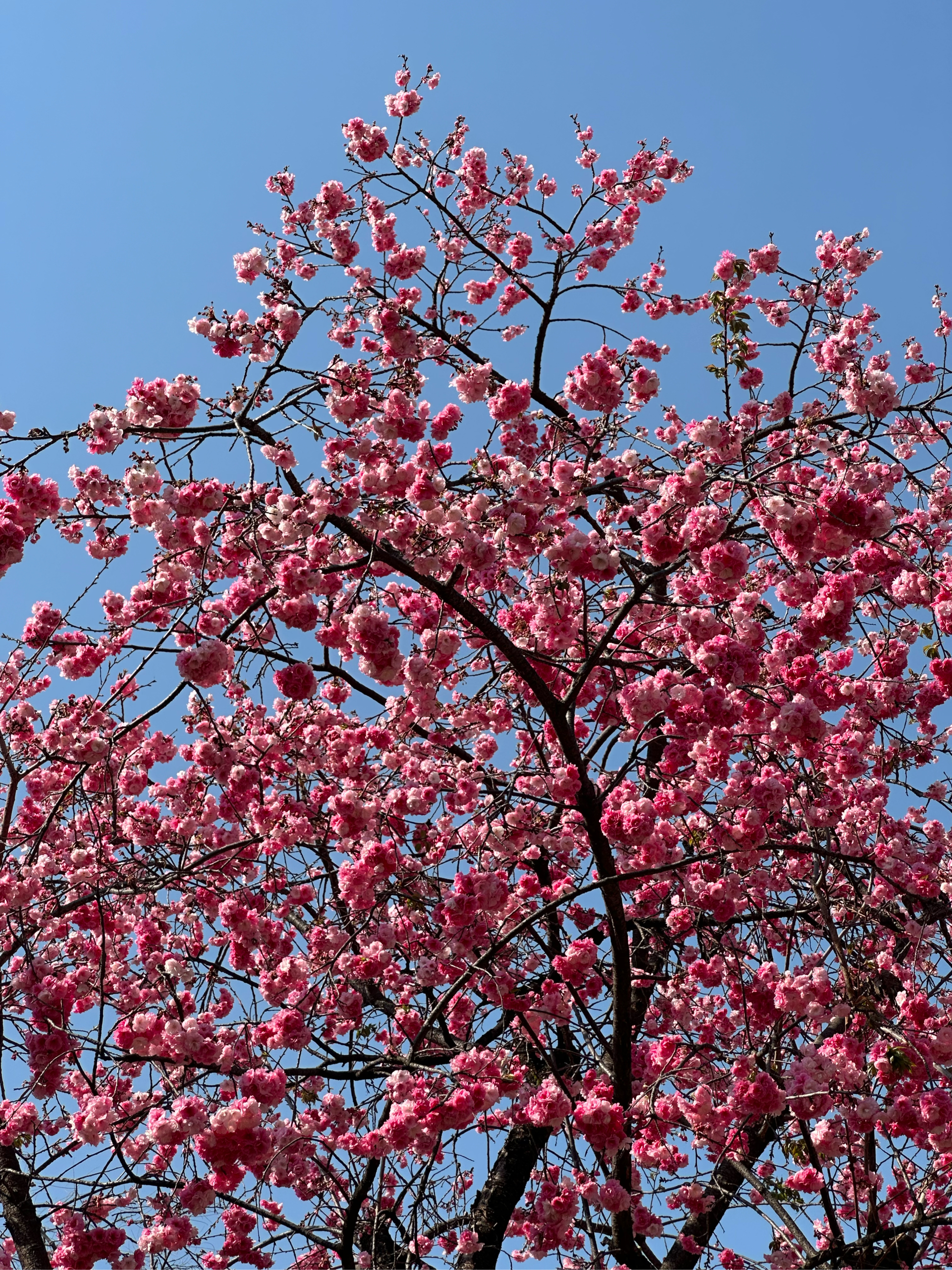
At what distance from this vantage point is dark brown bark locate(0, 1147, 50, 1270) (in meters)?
5.43

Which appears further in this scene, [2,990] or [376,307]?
[376,307]

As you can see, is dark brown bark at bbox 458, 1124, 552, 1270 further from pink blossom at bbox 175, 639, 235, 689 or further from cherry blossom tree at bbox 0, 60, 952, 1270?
pink blossom at bbox 175, 639, 235, 689

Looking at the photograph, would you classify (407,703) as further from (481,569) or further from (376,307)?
(376,307)

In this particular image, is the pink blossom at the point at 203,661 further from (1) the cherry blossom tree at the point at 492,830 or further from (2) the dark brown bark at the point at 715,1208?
(2) the dark brown bark at the point at 715,1208

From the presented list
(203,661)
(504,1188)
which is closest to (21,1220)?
(504,1188)

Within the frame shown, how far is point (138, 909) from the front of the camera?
6270 millimetres

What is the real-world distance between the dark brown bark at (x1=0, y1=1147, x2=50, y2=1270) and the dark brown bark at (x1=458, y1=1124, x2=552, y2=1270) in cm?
233

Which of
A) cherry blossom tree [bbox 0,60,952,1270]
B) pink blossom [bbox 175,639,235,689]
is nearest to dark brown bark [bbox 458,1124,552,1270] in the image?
cherry blossom tree [bbox 0,60,952,1270]

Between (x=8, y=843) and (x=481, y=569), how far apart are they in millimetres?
2719

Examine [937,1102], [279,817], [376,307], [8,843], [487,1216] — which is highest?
[376,307]

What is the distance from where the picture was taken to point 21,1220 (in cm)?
559

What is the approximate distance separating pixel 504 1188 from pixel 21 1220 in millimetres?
2708

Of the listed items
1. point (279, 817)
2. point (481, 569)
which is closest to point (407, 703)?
point (279, 817)

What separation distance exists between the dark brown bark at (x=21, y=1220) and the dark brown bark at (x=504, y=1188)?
2335 millimetres
